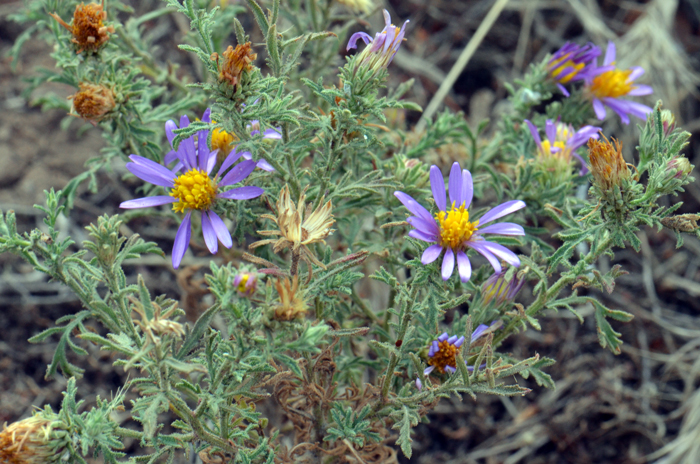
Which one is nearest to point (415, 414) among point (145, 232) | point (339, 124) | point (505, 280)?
point (505, 280)

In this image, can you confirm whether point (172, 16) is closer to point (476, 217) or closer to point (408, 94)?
point (408, 94)

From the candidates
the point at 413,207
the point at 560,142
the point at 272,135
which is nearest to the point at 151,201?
the point at 272,135

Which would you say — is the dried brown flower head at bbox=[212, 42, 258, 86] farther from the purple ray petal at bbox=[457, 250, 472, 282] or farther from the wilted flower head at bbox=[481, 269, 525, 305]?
the wilted flower head at bbox=[481, 269, 525, 305]

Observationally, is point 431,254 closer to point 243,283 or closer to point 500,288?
point 500,288

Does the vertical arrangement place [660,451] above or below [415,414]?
below

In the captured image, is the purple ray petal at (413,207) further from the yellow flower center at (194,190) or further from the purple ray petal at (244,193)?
the yellow flower center at (194,190)

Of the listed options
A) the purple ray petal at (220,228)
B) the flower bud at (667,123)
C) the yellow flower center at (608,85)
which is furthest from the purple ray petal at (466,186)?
Answer: the yellow flower center at (608,85)

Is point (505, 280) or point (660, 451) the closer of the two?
point (505, 280)
